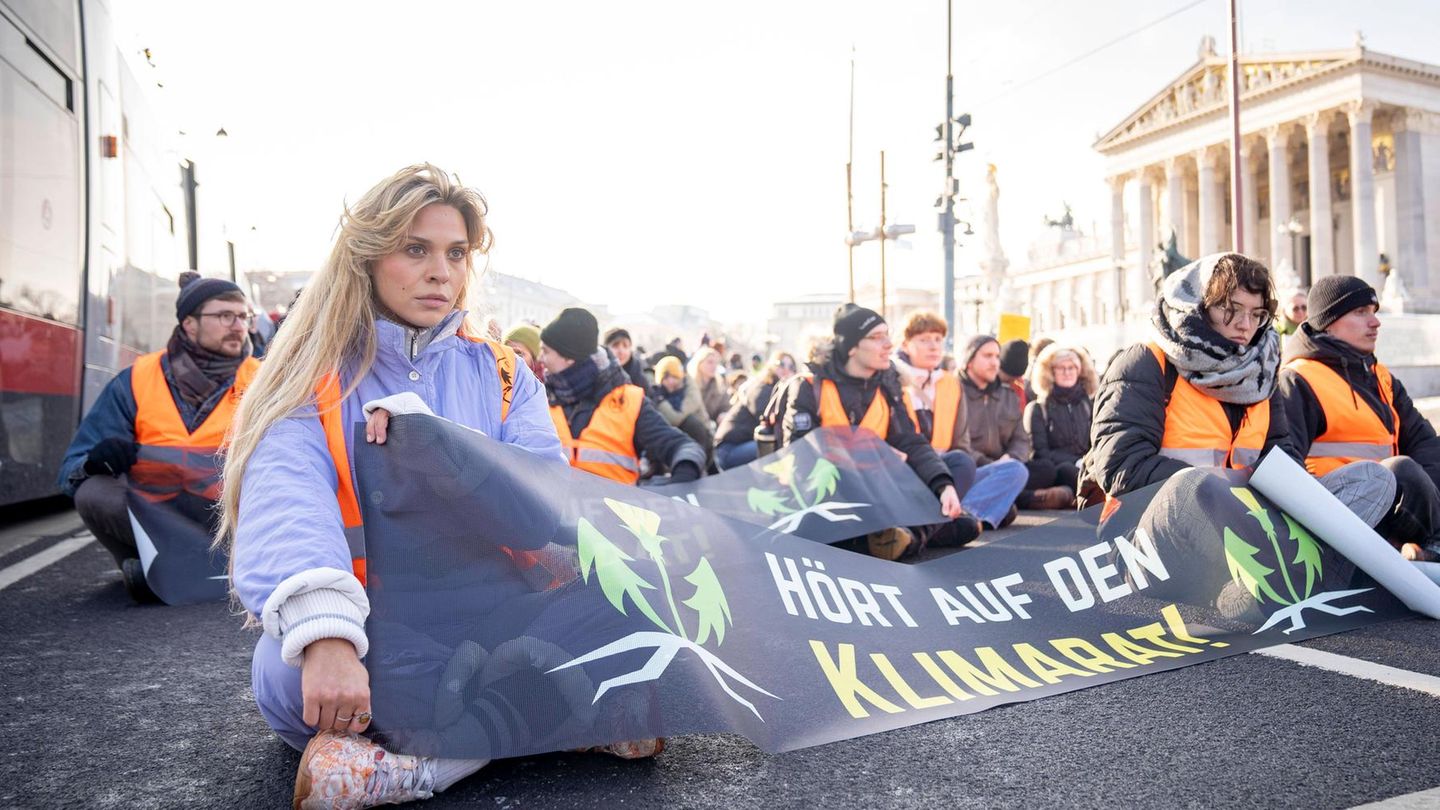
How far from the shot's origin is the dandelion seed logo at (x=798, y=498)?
5590 mm

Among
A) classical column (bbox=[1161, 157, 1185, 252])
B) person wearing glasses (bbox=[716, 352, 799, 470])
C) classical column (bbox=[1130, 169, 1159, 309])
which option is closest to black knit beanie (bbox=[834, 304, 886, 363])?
person wearing glasses (bbox=[716, 352, 799, 470])

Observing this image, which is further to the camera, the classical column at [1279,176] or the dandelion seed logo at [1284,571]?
the classical column at [1279,176]

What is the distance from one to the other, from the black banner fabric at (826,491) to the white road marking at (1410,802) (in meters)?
3.34

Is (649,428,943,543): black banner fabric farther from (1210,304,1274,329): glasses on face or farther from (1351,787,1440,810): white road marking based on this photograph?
(1351,787,1440,810): white road marking

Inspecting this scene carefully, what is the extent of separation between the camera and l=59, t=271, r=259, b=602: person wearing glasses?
15.7 ft

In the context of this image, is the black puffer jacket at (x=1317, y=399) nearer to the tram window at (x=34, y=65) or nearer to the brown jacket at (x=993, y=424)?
the brown jacket at (x=993, y=424)

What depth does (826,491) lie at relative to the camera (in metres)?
5.70

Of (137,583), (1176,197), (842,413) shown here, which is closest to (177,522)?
(137,583)

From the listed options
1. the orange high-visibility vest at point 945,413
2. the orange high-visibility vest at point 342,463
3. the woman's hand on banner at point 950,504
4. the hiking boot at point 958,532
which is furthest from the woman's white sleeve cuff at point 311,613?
the orange high-visibility vest at point 945,413

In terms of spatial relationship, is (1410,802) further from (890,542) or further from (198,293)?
(198,293)

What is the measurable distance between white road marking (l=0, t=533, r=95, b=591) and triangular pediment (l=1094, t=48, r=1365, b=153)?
47216 millimetres

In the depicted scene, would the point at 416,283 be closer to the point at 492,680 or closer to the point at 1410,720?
the point at 492,680

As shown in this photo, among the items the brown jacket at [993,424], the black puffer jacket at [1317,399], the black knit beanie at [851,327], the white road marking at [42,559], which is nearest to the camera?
the black puffer jacket at [1317,399]

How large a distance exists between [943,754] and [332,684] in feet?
4.68
